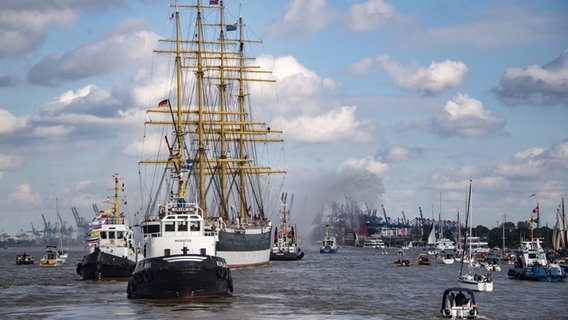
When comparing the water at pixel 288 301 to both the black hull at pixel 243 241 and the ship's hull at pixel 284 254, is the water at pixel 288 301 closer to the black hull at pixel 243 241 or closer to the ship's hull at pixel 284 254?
the black hull at pixel 243 241

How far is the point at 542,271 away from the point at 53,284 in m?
60.4

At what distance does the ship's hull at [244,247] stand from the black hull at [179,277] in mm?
54978

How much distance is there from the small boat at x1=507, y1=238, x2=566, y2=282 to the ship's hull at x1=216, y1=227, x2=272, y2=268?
41888mm

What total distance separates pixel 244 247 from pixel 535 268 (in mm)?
50938

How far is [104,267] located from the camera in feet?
353

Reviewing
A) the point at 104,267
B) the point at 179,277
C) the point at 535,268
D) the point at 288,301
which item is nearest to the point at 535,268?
the point at 535,268

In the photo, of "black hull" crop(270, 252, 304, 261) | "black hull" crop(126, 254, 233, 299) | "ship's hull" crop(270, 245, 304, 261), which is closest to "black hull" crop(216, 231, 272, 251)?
"black hull" crop(270, 252, 304, 261)

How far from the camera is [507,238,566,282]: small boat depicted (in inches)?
4412

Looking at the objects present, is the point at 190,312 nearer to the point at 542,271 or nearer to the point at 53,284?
the point at 53,284

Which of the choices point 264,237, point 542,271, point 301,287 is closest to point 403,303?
point 301,287

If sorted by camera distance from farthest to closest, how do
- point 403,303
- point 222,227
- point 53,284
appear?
point 222,227 → point 53,284 → point 403,303

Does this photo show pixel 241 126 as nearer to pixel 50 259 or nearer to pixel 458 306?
pixel 50 259

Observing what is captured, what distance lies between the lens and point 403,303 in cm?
8094

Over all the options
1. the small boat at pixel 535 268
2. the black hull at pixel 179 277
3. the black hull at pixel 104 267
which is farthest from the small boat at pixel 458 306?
the black hull at pixel 104 267
